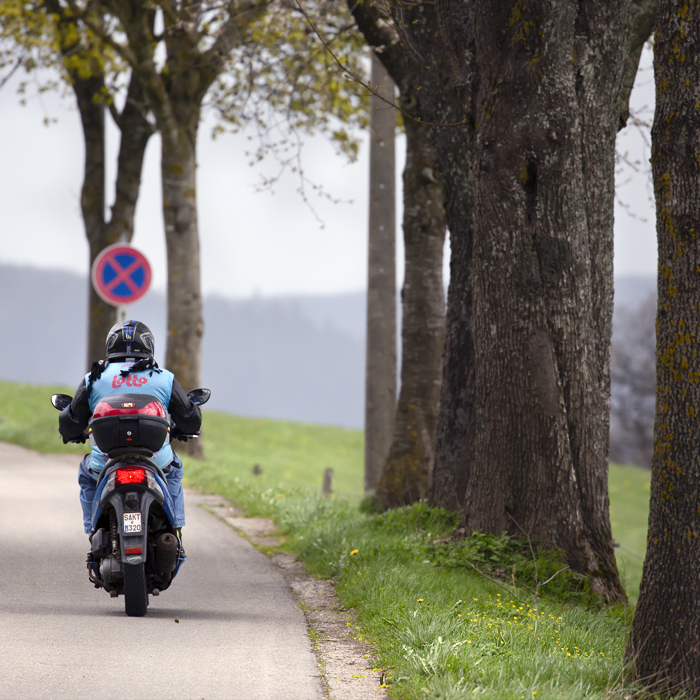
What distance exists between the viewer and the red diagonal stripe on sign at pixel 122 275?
37.5ft

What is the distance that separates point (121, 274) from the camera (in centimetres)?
1148

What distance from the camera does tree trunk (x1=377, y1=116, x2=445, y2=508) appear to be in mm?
10234

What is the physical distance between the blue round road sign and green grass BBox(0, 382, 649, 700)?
268 centimetres

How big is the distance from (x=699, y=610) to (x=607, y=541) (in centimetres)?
251

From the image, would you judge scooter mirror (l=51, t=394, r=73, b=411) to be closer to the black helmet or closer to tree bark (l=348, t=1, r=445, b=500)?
the black helmet

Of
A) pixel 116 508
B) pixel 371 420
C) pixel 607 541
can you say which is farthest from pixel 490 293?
pixel 371 420

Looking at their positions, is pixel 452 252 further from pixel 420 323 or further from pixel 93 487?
pixel 93 487

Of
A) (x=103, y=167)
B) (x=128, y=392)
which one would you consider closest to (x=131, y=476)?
(x=128, y=392)

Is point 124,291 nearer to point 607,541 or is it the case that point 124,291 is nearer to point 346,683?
point 607,541

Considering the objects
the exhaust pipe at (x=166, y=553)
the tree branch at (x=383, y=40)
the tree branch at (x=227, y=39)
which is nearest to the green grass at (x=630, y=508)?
the tree branch at (x=383, y=40)

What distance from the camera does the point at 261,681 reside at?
4223mm

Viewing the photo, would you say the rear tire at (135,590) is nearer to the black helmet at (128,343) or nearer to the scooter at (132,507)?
the scooter at (132,507)

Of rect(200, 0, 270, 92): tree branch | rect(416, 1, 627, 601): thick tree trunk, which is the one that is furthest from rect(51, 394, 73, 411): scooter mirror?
rect(200, 0, 270, 92): tree branch

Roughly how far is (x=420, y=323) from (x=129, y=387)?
5386 millimetres
